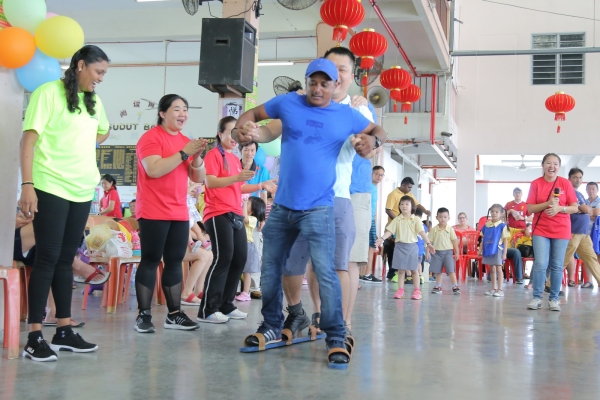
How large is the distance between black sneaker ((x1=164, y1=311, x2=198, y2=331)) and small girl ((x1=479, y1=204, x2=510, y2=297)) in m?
4.52

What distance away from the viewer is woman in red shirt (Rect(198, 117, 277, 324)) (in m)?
4.14

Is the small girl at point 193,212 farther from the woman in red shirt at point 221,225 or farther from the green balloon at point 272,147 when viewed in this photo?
the green balloon at point 272,147

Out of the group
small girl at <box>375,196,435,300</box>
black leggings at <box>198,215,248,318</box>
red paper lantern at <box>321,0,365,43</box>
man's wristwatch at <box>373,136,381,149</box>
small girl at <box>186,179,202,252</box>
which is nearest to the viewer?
man's wristwatch at <box>373,136,381,149</box>

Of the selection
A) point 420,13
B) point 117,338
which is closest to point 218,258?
point 117,338

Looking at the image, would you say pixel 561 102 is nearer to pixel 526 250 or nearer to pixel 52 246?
pixel 526 250

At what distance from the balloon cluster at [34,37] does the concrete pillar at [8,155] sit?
9cm

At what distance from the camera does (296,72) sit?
46.0 ft

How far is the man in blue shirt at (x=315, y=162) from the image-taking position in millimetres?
3016

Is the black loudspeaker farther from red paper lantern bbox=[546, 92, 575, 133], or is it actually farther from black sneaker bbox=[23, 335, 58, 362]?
red paper lantern bbox=[546, 92, 575, 133]

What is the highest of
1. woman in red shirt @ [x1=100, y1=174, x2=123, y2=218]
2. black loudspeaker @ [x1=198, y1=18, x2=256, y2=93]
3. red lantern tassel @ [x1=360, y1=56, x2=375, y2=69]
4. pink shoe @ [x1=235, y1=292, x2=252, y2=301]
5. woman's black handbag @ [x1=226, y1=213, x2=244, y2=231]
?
red lantern tassel @ [x1=360, y1=56, x2=375, y2=69]

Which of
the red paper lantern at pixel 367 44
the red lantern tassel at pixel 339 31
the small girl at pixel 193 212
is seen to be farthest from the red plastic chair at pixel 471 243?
the small girl at pixel 193 212

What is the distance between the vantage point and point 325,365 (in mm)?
2918

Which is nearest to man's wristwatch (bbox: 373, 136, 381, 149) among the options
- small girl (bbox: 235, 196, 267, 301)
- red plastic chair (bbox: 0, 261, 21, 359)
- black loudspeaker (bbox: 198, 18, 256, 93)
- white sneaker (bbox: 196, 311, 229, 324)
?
white sneaker (bbox: 196, 311, 229, 324)

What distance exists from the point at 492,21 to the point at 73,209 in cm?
1423
